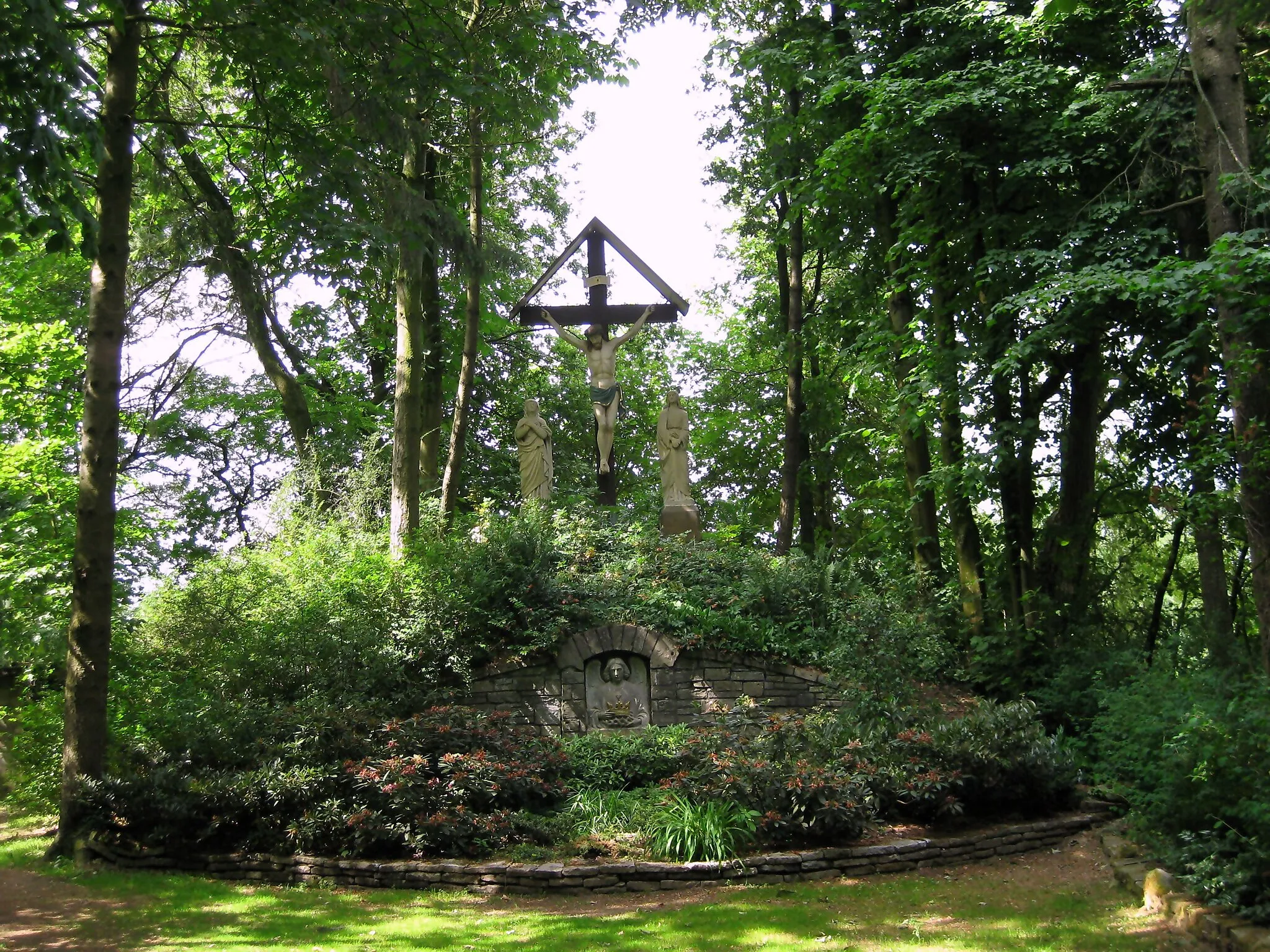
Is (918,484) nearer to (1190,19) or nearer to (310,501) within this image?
(1190,19)

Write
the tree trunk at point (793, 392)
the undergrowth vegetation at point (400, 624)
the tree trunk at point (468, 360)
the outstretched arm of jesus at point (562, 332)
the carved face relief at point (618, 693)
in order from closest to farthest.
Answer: the undergrowth vegetation at point (400, 624) < the carved face relief at point (618, 693) < the tree trunk at point (468, 360) < the outstretched arm of jesus at point (562, 332) < the tree trunk at point (793, 392)

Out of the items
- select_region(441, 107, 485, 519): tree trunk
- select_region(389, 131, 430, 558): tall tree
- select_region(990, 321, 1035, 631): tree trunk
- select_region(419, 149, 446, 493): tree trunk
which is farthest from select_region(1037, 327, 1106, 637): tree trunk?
select_region(419, 149, 446, 493): tree trunk

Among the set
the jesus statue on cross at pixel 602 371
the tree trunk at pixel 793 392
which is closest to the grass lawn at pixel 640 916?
the jesus statue on cross at pixel 602 371

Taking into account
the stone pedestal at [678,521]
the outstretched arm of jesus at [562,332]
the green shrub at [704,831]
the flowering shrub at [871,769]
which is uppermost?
the outstretched arm of jesus at [562,332]

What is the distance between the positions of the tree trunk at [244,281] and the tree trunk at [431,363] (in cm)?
180

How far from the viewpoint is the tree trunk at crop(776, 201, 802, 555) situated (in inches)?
716

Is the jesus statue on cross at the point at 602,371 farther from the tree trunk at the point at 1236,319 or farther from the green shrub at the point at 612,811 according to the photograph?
the tree trunk at the point at 1236,319

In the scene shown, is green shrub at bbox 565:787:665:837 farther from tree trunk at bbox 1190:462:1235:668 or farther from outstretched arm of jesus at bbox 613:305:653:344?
outstretched arm of jesus at bbox 613:305:653:344

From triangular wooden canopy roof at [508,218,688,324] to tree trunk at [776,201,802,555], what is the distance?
3.09 m

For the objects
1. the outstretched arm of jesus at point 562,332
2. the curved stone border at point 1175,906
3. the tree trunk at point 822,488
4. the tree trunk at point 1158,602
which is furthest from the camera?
the tree trunk at point 822,488

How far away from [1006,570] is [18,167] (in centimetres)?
1134

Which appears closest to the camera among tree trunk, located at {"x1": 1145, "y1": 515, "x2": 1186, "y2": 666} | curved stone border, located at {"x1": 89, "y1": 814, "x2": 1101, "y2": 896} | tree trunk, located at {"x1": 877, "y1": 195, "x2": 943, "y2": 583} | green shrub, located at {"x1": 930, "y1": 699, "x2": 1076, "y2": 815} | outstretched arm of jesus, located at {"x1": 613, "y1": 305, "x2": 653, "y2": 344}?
curved stone border, located at {"x1": 89, "y1": 814, "x2": 1101, "y2": 896}

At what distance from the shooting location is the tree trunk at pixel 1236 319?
8.09 metres

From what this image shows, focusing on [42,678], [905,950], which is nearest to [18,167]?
[905,950]
